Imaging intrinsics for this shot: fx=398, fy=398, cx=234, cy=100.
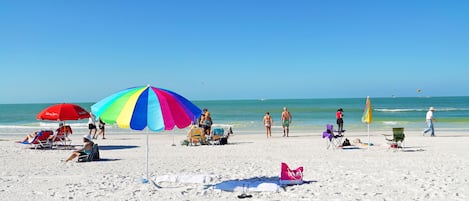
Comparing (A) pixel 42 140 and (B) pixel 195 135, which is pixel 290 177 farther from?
(A) pixel 42 140

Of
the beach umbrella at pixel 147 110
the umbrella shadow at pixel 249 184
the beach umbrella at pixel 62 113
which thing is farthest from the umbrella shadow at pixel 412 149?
the beach umbrella at pixel 62 113

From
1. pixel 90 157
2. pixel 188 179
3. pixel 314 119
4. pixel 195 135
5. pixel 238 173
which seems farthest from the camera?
pixel 314 119

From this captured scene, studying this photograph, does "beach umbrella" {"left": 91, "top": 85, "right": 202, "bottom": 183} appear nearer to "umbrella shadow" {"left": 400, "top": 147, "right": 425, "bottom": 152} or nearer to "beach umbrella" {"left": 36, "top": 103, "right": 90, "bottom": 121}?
"beach umbrella" {"left": 36, "top": 103, "right": 90, "bottom": 121}

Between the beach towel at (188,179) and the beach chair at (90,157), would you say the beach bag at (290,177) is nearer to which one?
the beach towel at (188,179)

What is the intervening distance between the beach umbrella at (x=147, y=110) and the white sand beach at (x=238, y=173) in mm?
1303

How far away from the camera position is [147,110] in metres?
5.84

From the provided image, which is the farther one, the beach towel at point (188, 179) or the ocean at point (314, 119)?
the ocean at point (314, 119)

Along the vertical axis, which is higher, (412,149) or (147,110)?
(147,110)

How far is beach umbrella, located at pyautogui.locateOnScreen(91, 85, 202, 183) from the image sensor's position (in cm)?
572

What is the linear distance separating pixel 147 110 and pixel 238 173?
3.19m

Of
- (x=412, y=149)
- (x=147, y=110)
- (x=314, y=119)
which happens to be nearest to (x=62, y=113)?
(x=147, y=110)

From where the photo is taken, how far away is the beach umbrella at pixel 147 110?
572 cm

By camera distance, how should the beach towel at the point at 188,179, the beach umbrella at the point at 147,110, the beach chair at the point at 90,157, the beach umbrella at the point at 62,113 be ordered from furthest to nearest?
the beach umbrella at the point at 62,113 → the beach chair at the point at 90,157 → the beach towel at the point at 188,179 → the beach umbrella at the point at 147,110

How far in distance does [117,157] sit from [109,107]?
5856 millimetres
